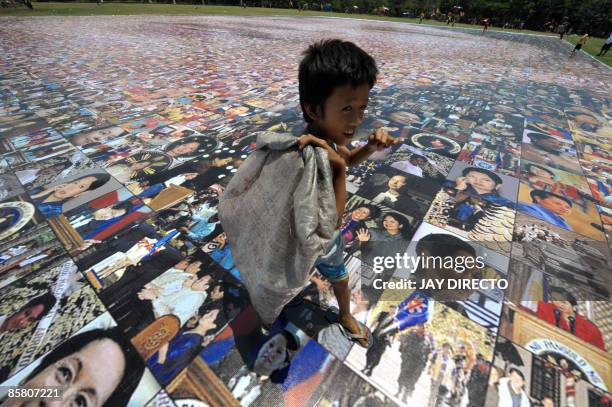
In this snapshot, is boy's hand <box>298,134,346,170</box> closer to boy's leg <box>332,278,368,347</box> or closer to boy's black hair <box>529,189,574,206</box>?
boy's leg <box>332,278,368,347</box>

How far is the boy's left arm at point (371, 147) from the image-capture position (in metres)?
1.22

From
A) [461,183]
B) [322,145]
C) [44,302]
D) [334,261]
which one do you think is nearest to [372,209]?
[461,183]

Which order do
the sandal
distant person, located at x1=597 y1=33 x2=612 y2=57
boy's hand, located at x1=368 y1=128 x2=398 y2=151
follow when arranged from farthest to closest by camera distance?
distant person, located at x1=597 y1=33 x2=612 y2=57 < the sandal < boy's hand, located at x1=368 y1=128 x2=398 y2=151

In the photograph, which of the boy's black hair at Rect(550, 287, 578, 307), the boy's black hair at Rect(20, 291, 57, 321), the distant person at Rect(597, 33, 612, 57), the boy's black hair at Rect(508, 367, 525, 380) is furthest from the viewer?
the distant person at Rect(597, 33, 612, 57)

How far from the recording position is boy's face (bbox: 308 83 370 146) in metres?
1.04

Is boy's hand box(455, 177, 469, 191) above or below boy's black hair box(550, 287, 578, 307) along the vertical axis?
above

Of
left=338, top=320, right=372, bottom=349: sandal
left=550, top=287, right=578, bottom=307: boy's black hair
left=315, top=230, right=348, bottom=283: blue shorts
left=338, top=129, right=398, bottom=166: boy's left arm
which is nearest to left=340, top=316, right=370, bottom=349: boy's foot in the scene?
left=338, top=320, right=372, bottom=349: sandal

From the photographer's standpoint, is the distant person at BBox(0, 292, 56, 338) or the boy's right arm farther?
the distant person at BBox(0, 292, 56, 338)

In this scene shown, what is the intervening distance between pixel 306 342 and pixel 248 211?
3.12 feet

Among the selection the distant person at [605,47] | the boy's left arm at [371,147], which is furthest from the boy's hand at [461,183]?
the distant person at [605,47]

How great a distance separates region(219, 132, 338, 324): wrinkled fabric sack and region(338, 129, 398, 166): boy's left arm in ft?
1.19

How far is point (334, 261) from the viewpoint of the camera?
1421mm

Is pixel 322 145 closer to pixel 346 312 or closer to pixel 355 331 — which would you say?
pixel 346 312

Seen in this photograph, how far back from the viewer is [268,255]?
1.19 metres
